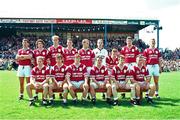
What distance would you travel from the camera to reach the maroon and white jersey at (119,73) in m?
12.6

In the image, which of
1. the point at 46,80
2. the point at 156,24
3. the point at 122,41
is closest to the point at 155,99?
the point at 46,80

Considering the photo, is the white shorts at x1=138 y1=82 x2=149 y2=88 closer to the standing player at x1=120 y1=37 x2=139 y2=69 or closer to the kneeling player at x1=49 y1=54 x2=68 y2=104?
the standing player at x1=120 y1=37 x2=139 y2=69

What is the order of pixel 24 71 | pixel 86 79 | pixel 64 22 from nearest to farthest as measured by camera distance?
pixel 86 79 < pixel 24 71 < pixel 64 22

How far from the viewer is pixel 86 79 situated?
39.7 ft

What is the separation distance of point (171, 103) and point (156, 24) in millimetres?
34429


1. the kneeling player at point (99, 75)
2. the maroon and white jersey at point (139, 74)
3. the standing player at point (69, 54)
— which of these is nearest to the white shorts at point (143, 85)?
the maroon and white jersey at point (139, 74)

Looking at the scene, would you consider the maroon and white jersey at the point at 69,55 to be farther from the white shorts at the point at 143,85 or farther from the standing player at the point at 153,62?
the standing player at the point at 153,62

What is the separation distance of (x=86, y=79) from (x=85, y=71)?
0.26 metres

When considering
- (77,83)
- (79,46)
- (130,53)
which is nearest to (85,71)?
(77,83)

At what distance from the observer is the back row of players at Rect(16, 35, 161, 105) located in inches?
470

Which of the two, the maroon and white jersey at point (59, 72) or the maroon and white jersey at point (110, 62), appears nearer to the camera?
the maroon and white jersey at point (59, 72)

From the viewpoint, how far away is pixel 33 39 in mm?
49531

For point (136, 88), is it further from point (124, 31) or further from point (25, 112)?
point (124, 31)

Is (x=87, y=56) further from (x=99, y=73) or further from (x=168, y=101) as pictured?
(x=168, y=101)
